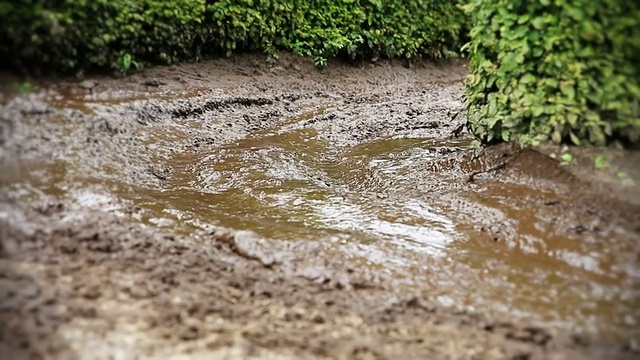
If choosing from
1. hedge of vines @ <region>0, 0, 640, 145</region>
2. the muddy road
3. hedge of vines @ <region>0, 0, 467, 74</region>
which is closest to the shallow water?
the muddy road

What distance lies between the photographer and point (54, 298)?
2883 millimetres

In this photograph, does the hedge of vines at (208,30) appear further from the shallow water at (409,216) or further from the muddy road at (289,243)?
the shallow water at (409,216)

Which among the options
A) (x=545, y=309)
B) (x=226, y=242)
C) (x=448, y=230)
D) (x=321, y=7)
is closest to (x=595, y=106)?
(x=448, y=230)

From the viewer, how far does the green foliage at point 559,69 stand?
4.00 metres

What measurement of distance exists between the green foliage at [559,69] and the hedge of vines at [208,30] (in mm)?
3775

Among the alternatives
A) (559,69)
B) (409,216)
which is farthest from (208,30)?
(559,69)

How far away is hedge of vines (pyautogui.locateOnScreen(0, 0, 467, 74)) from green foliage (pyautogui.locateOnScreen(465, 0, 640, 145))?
377 cm

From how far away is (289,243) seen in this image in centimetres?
404

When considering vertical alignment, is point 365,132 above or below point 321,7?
→ below

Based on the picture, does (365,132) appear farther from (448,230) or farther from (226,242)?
(226,242)

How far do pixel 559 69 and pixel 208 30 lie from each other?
16.1 feet

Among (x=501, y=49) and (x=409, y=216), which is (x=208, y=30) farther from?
(x=409, y=216)

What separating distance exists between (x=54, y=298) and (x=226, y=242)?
4.52ft

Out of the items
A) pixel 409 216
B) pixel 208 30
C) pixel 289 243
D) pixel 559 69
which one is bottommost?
pixel 289 243
